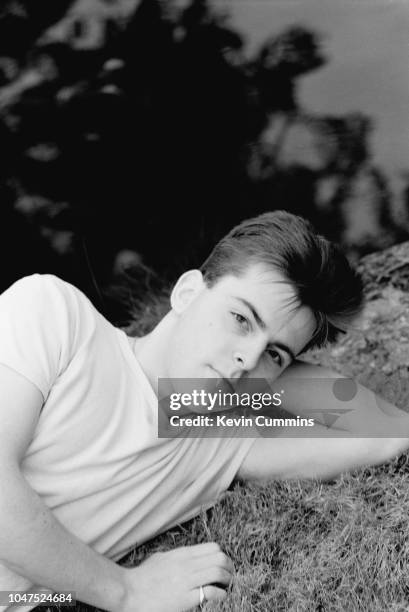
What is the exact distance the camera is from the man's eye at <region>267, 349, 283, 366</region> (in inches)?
73.9

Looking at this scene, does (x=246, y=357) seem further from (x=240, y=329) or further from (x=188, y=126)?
(x=188, y=126)

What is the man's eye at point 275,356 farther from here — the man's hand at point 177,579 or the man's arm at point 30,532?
the man's arm at point 30,532

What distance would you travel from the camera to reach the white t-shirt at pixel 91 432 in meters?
1.68

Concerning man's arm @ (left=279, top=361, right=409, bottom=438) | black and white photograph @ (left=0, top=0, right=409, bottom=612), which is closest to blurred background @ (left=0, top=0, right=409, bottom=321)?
black and white photograph @ (left=0, top=0, right=409, bottom=612)

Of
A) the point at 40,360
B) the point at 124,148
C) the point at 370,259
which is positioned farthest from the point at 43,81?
the point at 40,360

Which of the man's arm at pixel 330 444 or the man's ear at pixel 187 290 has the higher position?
Result: the man's ear at pixel 187 290

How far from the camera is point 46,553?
156 cm

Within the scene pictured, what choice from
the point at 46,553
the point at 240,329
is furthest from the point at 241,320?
the point at 46,553

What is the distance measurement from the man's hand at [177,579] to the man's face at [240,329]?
1.48 ft

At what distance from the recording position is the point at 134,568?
1.76 metres

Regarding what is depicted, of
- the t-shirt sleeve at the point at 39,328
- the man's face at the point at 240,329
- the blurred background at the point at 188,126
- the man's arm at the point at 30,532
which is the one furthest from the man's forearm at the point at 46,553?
the blurred background at the point at 188,126

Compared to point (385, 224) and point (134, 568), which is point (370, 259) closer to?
point (385, 224)

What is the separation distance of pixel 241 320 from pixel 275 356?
0.15m

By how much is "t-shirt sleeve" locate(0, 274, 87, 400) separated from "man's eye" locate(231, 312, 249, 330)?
0.40 metres
